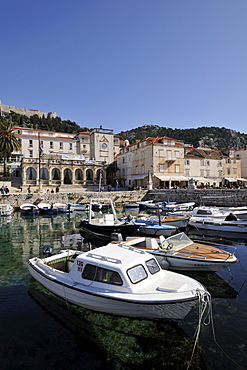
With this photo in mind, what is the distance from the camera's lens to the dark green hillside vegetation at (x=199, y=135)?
126 meters

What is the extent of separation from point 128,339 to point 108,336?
0.59 m

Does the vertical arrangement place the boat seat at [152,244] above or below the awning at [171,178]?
below

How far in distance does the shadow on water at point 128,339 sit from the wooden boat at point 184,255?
3877 millimetres

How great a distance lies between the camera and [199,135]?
133 meters

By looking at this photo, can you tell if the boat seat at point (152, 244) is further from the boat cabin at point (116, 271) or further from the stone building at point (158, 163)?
the stone building at point (158, 163)

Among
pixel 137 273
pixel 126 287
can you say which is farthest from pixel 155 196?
pixel 126 287

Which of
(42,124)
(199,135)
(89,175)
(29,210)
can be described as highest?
(199,135)

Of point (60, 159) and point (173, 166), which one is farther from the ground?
point (60, 159)

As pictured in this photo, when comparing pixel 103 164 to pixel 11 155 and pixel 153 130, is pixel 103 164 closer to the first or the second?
pixel 11 155

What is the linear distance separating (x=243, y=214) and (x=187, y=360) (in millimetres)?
21209

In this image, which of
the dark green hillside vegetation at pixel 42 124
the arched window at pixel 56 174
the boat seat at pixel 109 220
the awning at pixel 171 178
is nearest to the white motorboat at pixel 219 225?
the boat seat at pixel 109 220

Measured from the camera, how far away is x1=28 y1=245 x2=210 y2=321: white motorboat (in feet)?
21.5

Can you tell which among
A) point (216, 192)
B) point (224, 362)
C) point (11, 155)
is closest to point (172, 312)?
point (224, 362)

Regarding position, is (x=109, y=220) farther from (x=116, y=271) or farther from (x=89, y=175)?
(x=89, y=175)
